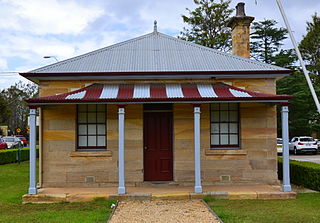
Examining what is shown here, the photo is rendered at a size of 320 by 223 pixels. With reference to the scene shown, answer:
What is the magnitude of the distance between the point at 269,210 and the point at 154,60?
19.6ft

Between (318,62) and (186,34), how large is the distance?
12.2 meters

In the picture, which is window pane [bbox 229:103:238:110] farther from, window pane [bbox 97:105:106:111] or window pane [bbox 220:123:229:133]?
window pane [bbox 97:105:106:111]

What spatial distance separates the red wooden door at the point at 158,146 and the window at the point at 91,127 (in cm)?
129

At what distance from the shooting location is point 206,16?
34750mm

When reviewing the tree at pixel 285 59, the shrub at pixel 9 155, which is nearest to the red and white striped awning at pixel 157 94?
the shrub at pixel 9 155

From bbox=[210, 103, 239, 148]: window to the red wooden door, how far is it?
1339 millimetres

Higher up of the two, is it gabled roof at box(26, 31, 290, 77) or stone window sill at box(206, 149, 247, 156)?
gabled roof at box(26, 31, 290, 77)

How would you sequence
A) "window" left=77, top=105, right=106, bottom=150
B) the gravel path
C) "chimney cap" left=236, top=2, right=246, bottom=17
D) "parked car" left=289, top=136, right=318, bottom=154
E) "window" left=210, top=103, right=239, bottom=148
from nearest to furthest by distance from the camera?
the gravel path → "window" left=77, top=105, right=106, bottom=150 → "window" left=210, top=103, right=239, bottom=148 → "chimney cap" left=236, top=2, right=246, bottom=17 → "parked car" left=289, top=136, right=318, bottom=154

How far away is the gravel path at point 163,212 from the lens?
8.14m

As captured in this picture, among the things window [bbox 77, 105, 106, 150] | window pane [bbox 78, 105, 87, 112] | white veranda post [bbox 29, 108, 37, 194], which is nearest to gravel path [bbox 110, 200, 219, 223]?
white veranda post [bbox 29, 108, 37, 194]

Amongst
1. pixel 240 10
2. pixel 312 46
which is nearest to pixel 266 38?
pixel 312 46

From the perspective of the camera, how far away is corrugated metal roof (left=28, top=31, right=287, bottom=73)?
39.4 ft

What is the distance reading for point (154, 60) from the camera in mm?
12680

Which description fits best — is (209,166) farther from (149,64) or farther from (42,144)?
(42,144)
